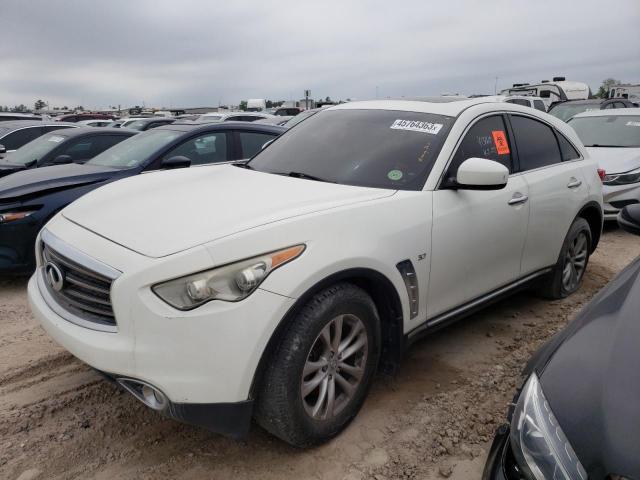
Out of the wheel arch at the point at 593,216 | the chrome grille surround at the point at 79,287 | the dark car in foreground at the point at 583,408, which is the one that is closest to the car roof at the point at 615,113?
the wheel arch at the point at 593,216

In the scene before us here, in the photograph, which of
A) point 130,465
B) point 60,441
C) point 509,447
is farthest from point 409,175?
point 60,441

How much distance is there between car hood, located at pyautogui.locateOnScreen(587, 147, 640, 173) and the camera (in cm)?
703

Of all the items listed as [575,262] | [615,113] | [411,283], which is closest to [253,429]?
[411,283]

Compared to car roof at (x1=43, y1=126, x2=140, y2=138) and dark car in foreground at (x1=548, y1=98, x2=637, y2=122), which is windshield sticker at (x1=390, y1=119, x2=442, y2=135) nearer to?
car roof at (x1=43, y1=126, x2=140, y2=138)

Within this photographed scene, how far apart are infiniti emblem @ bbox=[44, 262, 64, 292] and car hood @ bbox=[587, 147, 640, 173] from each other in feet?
22.6

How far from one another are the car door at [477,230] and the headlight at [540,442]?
52.4 inches

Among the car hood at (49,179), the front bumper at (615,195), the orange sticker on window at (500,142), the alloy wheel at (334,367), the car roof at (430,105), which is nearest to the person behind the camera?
the alloy wheel at (334,367)

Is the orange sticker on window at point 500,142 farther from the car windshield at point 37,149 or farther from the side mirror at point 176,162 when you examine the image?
the car windshield at point 37,149

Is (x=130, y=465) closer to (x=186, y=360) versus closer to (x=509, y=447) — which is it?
(x=186, y=360)

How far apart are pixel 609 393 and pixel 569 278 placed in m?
3.30

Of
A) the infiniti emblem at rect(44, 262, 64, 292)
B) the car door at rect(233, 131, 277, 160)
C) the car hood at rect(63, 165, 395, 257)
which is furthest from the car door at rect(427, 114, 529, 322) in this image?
the car door at rect(233, 131, 277, 160)

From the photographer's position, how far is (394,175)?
3.01 meters

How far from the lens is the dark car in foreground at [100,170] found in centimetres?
453

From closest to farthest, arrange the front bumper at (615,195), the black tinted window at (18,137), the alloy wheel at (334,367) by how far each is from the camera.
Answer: the alloy wheel at (334,367) → the front bumper at (615,195) → the black tinted window at (18,137)
